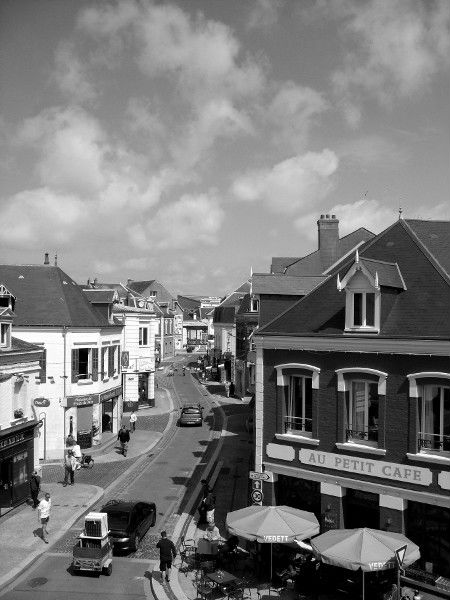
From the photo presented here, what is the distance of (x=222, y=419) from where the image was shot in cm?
4688

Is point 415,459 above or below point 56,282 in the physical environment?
below

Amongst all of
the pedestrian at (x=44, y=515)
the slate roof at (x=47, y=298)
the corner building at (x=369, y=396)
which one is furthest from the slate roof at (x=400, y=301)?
the slate roof at (x=47, y=298)

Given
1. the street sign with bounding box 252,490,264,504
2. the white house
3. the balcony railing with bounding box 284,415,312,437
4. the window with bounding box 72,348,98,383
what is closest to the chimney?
the white house

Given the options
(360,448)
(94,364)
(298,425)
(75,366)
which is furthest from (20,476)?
(360,448)

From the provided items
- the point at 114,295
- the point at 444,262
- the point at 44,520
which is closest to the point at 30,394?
the point at 44,520

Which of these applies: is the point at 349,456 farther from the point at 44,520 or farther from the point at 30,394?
the point at 30,394

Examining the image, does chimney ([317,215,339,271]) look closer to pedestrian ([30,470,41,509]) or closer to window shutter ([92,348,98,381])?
window shutter ([92,348,98,381])

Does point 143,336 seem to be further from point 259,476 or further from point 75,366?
point 259,476

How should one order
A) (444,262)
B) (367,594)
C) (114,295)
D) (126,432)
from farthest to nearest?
1. (114,295)
2. (126,432)
3. (444,262)
4. (367,594)

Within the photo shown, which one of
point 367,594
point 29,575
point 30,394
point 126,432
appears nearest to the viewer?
point 367,594

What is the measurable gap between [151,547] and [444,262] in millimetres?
13124

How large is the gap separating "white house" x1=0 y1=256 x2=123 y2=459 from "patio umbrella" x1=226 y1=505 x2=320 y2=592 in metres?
17.9

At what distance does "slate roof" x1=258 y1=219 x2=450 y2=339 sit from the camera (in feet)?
57.0

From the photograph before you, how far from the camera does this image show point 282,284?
22.0 m
